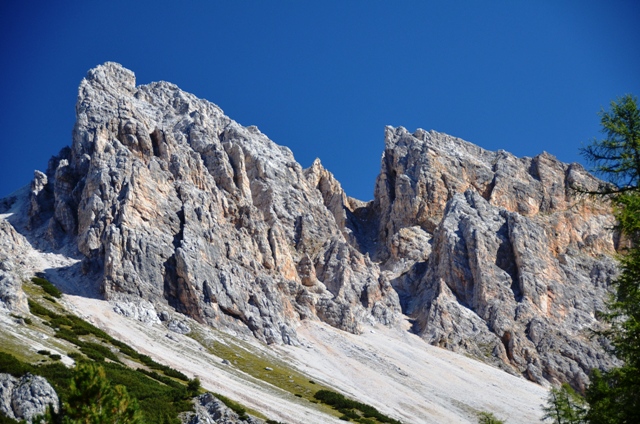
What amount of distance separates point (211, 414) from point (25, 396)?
17.9 m

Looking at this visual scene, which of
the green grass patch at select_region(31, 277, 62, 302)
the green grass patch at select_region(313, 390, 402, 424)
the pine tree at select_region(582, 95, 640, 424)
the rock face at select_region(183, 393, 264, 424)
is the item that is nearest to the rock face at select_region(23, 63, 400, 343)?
the green grass patch at select_region(31, 277, 62, 302)

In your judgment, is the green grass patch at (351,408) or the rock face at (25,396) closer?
the rock face at (25,396)

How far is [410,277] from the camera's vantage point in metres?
187

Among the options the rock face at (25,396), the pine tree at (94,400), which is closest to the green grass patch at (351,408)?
the rock face at (25,396)

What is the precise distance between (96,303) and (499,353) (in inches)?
3903

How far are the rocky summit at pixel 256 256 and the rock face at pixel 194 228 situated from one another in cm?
40

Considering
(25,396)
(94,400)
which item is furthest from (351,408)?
(94,400)

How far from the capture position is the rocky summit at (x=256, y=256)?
123 m

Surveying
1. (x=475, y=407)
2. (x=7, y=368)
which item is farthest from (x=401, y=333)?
(x=7, y=368)

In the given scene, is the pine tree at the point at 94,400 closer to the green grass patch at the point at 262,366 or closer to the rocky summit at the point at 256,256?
the green grass patch at the point at 262,366

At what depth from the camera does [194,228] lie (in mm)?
137125

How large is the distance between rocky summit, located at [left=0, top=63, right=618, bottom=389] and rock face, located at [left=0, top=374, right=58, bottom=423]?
5041 centimetres

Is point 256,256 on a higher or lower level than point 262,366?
higher

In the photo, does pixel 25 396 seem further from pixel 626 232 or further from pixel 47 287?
pixel 47 287
